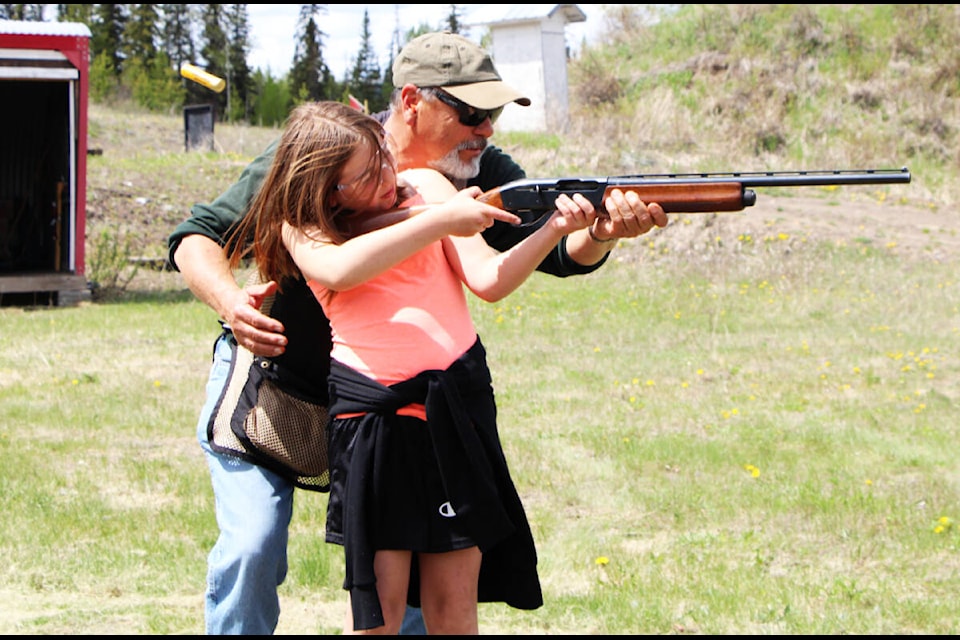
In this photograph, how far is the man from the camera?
123 inches

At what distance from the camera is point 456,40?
3.35 m

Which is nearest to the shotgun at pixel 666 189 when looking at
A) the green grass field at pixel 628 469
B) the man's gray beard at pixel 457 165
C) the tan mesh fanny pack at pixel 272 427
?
the man's gray beard at pixel 457 165

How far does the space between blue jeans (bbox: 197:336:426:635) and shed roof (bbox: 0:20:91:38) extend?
36.0ft

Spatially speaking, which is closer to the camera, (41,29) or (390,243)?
(390,243)

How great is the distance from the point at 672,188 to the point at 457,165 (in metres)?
0.63

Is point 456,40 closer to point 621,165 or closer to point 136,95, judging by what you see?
point 621,165

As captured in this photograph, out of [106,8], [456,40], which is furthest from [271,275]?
[106,8]

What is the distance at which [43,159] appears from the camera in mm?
15484

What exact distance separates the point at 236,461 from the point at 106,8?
1854 inches

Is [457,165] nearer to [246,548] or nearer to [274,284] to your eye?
[274,284]

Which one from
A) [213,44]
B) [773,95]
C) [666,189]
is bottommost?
[666,189]

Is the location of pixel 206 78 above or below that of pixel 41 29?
below

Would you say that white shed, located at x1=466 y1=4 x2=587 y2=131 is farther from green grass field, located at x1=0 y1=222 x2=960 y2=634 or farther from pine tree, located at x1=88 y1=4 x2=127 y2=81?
pine tree, located at x1=88 y1=4 x2=127 y2=81

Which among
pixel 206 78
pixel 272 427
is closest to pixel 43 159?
pixel 206 78
